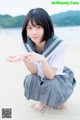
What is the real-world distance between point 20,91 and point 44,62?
0.72 ft

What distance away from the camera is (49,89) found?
1020mm

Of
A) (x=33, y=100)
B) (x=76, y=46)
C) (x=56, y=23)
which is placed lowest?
(x=33, y=100)

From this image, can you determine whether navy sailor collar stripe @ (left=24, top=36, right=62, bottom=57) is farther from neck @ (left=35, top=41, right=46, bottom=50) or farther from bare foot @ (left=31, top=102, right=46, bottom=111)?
bare foot @ (left=31, top=102, right=46, bottom=111)

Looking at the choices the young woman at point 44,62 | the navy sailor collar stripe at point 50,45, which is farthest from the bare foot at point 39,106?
the navy sailor collar stripe at point 50,45

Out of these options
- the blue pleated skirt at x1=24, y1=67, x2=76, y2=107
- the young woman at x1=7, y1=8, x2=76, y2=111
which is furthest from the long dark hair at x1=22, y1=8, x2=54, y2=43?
the blue pleated skirt at x1=24, y1=67, x2=76, y2=107

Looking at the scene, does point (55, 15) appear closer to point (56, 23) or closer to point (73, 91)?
point (56, 23)

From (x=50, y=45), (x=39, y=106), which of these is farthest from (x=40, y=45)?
(x=39, y=106)

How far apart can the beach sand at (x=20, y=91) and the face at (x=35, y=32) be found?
0.56 ft

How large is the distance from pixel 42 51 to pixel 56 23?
0.52 ft

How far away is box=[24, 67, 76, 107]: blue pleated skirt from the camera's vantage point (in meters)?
1.02

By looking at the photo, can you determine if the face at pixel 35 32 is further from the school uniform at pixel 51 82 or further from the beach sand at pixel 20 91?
the beach sand at pixel 20 91

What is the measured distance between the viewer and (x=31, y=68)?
3.44ft

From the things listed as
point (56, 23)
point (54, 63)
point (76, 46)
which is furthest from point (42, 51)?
point (76, 46)

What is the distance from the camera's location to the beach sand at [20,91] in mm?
1049
